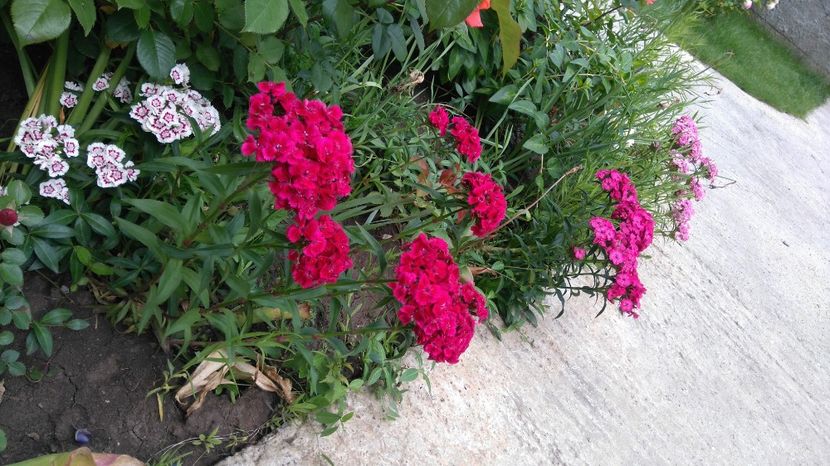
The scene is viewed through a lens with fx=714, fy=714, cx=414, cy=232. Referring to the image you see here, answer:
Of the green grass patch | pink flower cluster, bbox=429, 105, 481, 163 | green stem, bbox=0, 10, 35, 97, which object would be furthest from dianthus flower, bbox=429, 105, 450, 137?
the green grass patch

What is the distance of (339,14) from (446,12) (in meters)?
0.33

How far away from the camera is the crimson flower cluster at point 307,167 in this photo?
136 centimetres

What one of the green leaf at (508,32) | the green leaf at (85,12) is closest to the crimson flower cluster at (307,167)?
the green leaf at (85,12)

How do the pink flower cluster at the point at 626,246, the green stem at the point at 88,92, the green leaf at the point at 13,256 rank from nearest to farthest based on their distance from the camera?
the green leaf at the point at 13,256
the green stem at the point at 88,92
the pink flower cluster at the point at 626,246

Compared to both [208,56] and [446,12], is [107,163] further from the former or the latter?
[446,12]

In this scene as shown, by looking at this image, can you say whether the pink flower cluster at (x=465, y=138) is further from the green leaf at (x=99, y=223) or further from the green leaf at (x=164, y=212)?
the green leaf at (x=99, y=223)

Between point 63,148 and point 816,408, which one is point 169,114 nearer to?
point 63,148

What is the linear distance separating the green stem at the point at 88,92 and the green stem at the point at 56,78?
4 centimetres

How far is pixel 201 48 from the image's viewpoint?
201cm

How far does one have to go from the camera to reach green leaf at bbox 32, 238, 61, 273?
170 centimetres

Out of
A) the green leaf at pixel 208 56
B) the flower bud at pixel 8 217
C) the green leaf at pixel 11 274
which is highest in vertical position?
the green leaf at pixel 208 56

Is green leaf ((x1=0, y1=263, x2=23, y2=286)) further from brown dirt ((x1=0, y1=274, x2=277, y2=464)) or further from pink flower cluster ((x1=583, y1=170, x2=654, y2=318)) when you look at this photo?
pink flower cluster ((x1=583, y1=170, x2=654, y2=318))

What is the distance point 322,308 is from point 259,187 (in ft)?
2.09

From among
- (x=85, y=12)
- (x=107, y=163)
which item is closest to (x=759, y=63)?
(x=107, y=163)
